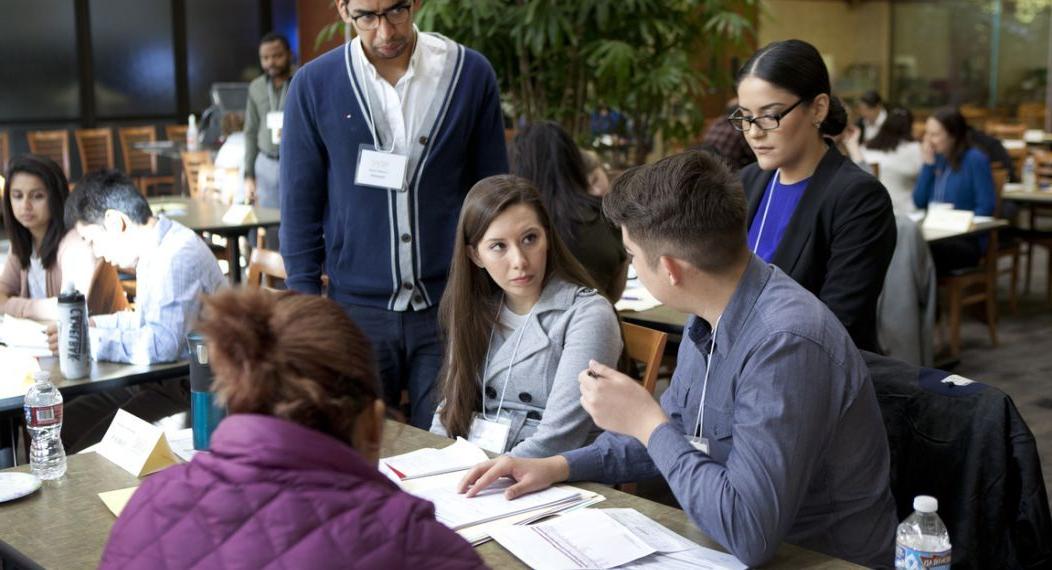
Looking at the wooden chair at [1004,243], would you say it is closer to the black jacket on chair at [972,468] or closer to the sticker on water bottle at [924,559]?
the black jacket on chair at [972,468]

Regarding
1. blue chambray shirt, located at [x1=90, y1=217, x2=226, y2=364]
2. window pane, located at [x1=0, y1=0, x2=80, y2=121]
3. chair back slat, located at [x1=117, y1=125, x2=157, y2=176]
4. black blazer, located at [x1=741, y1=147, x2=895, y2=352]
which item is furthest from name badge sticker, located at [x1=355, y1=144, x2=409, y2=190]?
window pane, located at [x1=0, y1=0, x2=80, y2=121]

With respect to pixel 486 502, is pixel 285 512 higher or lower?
higher

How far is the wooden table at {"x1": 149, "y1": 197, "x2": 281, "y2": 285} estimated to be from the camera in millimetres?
5688

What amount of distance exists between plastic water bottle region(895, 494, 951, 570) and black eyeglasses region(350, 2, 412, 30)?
1.57 metres

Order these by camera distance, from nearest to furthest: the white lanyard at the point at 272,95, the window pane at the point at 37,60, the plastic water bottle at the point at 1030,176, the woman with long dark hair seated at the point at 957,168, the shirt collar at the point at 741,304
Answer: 1. the shirt collar at the point at 741,304
2. the woman with long dark hair seated at the point at 957,168
3. the white lanyard at the point at 272,95
4. the plastic water bottle at the point at 1030,176
5. the window pane at the point at 37,60

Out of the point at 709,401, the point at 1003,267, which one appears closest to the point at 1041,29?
the point at 1003,267

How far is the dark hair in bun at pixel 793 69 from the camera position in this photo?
98.3 inches

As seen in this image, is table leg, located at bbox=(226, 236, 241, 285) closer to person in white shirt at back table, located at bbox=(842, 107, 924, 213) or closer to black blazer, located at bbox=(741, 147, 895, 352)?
person in white shirt at back table, located at bbox=(842, 107, 924, 213)

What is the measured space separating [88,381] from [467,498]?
1.43 metres

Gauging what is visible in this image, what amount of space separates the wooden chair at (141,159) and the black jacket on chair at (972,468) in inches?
394

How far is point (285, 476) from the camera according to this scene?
1120 mm

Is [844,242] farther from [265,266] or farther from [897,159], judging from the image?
[897,159]

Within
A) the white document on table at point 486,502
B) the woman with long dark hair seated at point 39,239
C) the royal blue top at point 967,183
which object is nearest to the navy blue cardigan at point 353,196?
the white document on table at point 486,502

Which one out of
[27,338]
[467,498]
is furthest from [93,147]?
[467,498]
